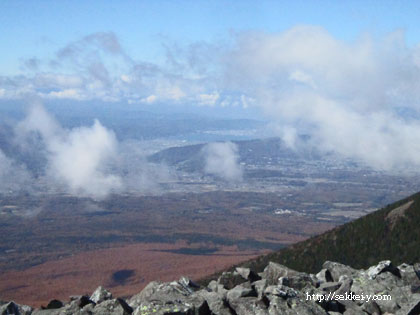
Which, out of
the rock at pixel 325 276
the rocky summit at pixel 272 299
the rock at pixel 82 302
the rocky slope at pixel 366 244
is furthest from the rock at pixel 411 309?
the rocky slope at pixel 366 244

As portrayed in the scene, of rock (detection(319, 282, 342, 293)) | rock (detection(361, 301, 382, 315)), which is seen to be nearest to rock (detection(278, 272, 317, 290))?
rock (detection(319, 282, 342, 293))

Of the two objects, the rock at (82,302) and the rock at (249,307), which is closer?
the rock at (249,307)

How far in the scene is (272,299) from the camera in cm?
1494

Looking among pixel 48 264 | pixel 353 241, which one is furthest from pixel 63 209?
pixel 353 241

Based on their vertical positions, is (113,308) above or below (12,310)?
above

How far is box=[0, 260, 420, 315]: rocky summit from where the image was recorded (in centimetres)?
1438

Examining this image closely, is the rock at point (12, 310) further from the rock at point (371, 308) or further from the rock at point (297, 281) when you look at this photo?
the rock at point (371, 308)

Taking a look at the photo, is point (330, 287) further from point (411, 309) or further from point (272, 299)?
point (272, 299)

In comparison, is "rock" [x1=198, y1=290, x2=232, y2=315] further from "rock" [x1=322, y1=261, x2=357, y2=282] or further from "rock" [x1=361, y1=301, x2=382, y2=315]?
"rock" [x1=322, y1=261, x2=357, y2=282]

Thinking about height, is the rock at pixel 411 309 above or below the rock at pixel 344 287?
above

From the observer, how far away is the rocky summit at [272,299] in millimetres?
14383

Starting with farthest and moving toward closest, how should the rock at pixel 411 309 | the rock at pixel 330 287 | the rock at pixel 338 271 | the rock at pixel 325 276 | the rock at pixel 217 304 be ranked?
the rock at pixel 338 271 → the rock at pixel 325 276 → the rock at pixel 330 287 → the rock at pixel 217 304 → the rock at pixel 411 309

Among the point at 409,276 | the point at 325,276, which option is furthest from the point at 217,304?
the point at 409,276

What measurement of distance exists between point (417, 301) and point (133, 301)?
29.5 ft
